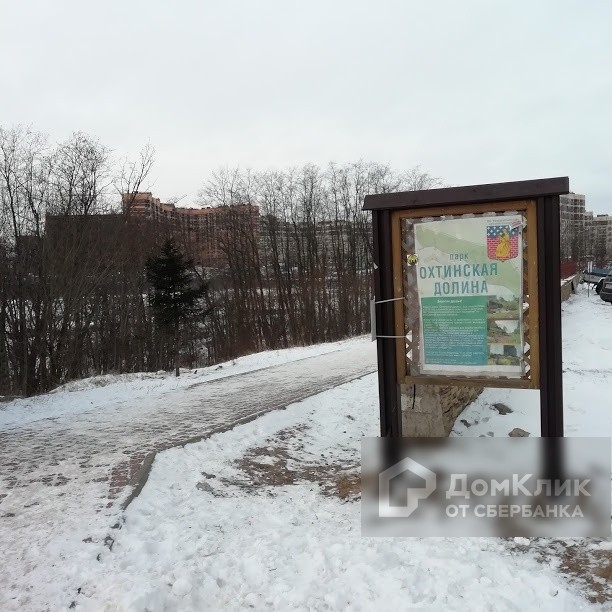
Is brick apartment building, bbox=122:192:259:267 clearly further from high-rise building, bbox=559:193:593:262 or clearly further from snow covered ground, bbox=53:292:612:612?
snow covered ground, bbox=53:292:612:612

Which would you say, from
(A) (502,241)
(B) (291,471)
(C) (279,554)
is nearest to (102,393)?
(B) (291,471)

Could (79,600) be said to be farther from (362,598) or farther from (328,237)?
(328,237)

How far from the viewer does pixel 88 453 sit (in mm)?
5430

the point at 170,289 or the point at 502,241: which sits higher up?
the point at 502,241

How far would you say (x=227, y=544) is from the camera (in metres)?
3.50

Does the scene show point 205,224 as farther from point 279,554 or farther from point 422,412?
point 279,554

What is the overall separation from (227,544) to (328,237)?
37168 mm

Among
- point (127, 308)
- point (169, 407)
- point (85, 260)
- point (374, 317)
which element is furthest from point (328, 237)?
point (374, 317)

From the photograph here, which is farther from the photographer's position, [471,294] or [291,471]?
[291,471]

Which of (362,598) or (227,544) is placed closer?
(362,598)

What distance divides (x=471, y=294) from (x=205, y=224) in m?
37.6

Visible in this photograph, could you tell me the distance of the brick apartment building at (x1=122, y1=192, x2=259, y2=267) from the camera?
3856cm

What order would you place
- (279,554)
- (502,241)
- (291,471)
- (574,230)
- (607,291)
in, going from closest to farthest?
1. (279,554)
2. (502,241)
3. (291,471)
4. (607,291)
5. (574,230)

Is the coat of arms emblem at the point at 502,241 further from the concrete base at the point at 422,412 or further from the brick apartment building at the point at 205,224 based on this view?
the brick apartment building at the point at 205,224
